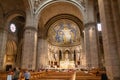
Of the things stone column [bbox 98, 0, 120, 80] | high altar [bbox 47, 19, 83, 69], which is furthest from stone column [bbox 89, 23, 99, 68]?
high altar [bbox 47, 19, 83, 69]

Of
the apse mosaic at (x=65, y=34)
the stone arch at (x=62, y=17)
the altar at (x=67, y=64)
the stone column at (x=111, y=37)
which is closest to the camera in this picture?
the stone column at (x=111, y=37)

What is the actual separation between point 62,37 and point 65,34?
108 cm

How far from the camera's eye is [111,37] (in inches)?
291

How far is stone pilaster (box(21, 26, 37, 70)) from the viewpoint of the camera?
1683 cm

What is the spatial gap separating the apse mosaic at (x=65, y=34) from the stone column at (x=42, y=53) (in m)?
4.46

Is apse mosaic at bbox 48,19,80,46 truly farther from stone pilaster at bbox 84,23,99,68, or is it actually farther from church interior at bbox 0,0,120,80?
stone pilaster at bbox 84,23,99,68

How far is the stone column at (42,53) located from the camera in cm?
2502

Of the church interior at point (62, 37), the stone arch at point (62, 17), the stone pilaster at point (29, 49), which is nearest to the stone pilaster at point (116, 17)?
the church interior at point (62, 37)

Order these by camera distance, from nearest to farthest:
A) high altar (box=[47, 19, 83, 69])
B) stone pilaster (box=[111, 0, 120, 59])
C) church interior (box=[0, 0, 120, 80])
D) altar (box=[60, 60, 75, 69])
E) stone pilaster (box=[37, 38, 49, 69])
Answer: stone pilaster (box=[111, 0, 120, 59])
church interior (box=[0, 0, 120, 80])
stone pilaster (box=[37, 38, 49, 69])
altar (box=[60, 60, 75, 69])
high altar (box=[47, 19, 83, 69])

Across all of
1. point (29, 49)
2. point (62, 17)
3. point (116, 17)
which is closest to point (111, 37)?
point (116, 17)

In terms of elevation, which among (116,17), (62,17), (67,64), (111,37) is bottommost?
(67,64)

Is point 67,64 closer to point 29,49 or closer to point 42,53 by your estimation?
point 42,53

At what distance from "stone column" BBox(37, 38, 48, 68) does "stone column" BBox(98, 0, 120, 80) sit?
18766 mm

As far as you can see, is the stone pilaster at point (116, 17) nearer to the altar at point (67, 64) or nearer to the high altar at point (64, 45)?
the high altar at point (64, 45)
